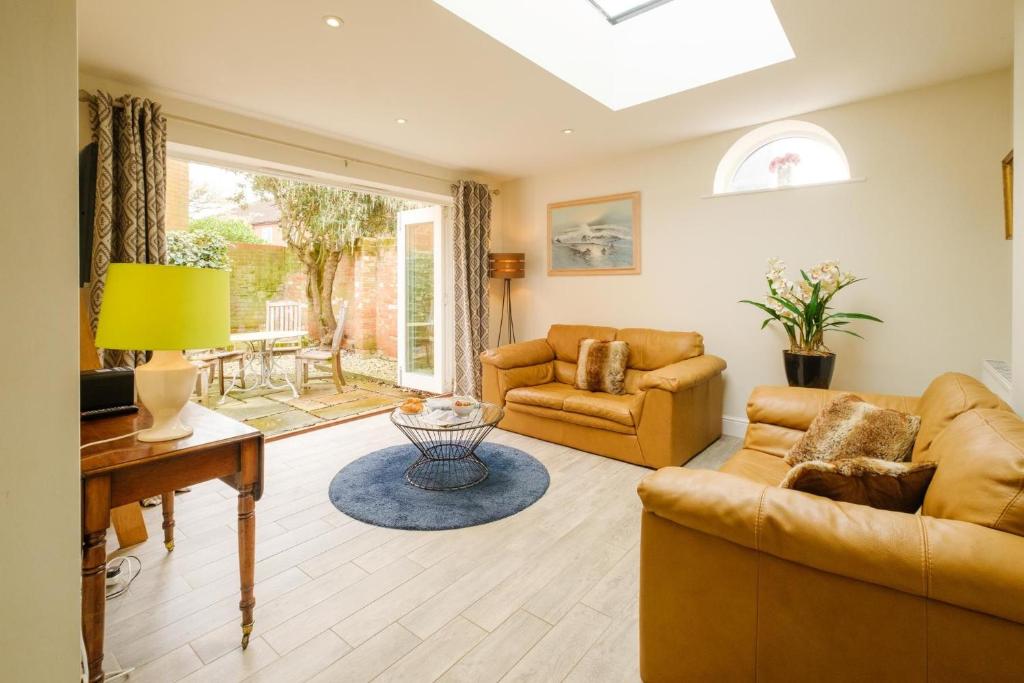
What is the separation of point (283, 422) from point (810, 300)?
4365 millimetres

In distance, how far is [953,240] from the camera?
297 cm

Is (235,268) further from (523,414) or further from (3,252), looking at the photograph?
(3,252)

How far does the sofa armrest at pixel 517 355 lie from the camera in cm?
405

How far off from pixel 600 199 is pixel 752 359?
2.05m

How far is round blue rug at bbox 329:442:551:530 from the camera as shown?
2.49 m

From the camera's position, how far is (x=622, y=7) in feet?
9.73

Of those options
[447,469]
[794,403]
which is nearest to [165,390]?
[447,469]

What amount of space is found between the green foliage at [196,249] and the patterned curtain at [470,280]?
111 inches

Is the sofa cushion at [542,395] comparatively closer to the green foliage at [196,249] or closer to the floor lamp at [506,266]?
the floor lamp at [506,266]

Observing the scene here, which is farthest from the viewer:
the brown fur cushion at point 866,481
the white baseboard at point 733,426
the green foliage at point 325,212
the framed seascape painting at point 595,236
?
the green foliage at point 325,212

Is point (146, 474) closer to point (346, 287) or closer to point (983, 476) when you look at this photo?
point (983, 476)

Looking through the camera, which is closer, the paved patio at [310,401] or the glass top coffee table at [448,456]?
the glass top coffee table at [448,456]

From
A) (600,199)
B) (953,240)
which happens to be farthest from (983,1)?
(600,199)

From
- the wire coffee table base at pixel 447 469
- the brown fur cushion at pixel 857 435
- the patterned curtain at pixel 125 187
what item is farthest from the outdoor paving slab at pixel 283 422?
the brown fur cushion at pixel 857 435
